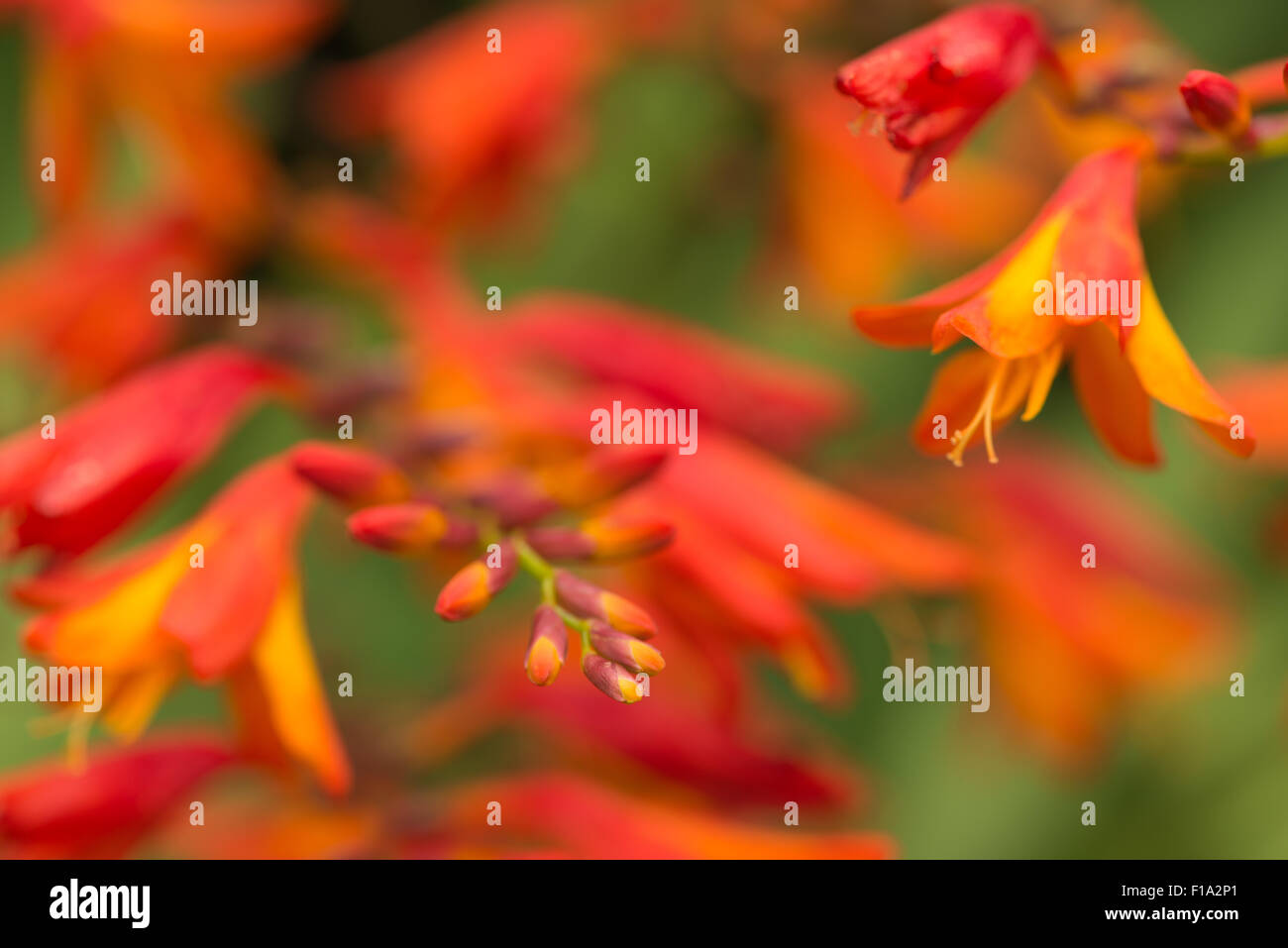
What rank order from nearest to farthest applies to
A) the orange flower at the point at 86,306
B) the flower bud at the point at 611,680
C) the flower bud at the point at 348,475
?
1. the flower bud at the point at 611,680
2. the flower bud at the point at 348,475
3. the orange flower at the point at 86,306

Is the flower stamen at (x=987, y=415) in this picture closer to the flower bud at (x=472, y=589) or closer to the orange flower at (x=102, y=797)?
the flower bud at (x=472, y=589)

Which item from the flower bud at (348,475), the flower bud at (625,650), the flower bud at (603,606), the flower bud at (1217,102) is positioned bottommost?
the flower bud at (625,650)

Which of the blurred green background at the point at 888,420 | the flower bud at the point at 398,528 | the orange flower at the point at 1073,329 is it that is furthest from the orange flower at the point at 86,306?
the orange flower at the point at 1073,329

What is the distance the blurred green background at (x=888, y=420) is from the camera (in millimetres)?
841

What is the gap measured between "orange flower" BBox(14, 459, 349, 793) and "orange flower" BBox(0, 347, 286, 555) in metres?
0.02

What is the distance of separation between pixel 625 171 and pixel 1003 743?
0.41 meters

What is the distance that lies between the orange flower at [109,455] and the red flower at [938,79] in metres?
0.25

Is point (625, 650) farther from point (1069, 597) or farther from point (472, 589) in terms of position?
point (1069, 597)

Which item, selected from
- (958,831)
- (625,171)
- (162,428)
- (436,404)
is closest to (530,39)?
(625,171)

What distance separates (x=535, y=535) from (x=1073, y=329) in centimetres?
17

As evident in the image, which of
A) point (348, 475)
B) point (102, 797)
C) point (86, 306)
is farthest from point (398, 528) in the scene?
point (86, 306)

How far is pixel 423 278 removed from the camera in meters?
0.75

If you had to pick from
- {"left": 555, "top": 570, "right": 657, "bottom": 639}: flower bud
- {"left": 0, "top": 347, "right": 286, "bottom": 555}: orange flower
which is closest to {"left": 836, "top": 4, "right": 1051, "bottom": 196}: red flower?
{"left": 555, "top": 570, "right": 657, "bottom": 639}: flower bud
